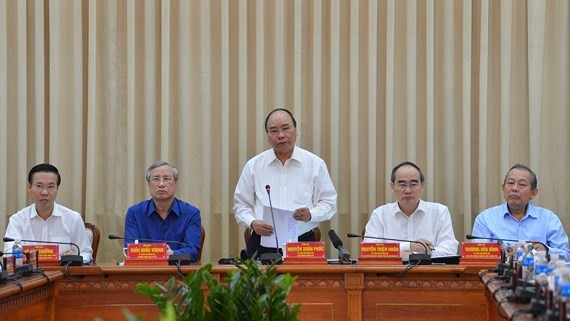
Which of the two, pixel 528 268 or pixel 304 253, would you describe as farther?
pixel 304 253

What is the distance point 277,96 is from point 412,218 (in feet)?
4.80

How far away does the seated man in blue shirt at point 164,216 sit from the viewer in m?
5.29

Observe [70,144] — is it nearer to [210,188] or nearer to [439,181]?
[210,188]

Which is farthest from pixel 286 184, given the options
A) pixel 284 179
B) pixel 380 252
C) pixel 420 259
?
pixel 420 259

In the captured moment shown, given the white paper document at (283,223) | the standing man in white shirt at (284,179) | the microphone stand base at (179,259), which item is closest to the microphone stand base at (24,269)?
the microphone stand base at (179,259)

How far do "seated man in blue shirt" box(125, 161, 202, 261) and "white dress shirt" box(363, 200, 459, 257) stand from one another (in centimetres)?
103

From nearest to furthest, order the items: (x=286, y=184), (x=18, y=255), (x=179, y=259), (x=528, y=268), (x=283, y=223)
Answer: (x=528, y=268), (x=18, y=255), (x=179, y=259), (x=283, y=223), (x=286, y=184)

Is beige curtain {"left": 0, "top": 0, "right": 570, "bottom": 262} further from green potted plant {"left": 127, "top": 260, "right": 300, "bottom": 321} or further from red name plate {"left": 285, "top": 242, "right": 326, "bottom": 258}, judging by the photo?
green potted plant {"left": 127, "top": 260, "right": 300, "bottom": 321}

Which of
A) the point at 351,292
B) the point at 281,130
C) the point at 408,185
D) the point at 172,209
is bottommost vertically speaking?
the point at 351,292

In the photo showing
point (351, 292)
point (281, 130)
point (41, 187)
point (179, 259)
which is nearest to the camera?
point (351, 292)

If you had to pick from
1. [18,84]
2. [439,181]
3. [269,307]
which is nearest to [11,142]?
[18,84]

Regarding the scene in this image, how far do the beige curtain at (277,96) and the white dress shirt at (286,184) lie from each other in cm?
63

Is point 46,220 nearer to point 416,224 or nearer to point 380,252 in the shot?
point 380,252

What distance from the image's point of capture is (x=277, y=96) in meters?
6.31
